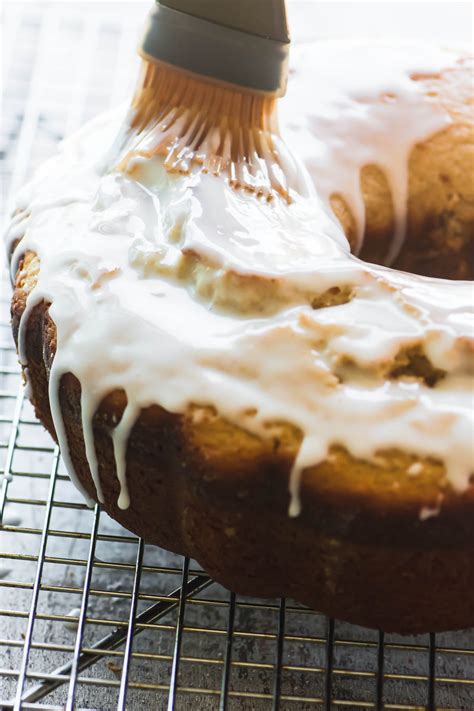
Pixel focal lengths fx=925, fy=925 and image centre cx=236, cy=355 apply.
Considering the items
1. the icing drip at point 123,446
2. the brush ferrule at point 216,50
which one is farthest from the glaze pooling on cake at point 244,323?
the brush ferrule at point 216,50

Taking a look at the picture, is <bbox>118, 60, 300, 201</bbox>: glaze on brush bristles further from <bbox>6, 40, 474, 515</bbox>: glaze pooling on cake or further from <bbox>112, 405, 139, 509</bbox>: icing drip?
<bbox>112, 405, 139, 509</bbox>: icing drip

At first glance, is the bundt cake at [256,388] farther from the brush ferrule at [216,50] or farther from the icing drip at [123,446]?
the brush ferrule at [216,50]

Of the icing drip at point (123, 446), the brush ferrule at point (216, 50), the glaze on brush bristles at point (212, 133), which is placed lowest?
the icing drip at point (123, 446)

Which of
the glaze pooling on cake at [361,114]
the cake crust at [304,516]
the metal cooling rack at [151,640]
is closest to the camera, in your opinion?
the cake crust at [304,516]

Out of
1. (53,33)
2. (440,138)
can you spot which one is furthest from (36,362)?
(53,33)

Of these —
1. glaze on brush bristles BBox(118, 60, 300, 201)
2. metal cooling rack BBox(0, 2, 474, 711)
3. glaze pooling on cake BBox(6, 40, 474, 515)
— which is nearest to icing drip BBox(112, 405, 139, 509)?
glaze pooling on cake BBox(6, 40, 474, 515)

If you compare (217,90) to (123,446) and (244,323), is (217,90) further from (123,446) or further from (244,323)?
(123,446)

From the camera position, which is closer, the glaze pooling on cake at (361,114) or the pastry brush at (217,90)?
the pastry brush at (217,90)
